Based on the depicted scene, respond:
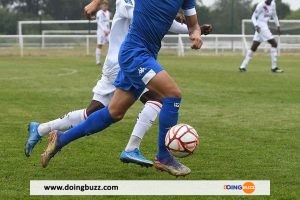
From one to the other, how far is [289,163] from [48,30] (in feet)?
126

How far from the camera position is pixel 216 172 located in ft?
21.7

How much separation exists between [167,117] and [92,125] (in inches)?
29.7

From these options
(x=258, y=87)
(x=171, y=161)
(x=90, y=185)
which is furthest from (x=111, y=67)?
(x=258, y=87)

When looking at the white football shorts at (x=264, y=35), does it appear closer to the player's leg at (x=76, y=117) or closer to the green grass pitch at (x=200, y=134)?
the green grass pitch at (x=200, y=134)

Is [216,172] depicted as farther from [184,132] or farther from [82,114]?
[82,114]

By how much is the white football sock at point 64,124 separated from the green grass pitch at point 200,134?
11.7 inches

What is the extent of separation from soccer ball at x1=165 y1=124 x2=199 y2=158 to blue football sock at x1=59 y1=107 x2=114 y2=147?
0.62 m

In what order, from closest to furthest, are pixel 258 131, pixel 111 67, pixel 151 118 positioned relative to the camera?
1. pixel 151 118
2. pixel 111 67
3. pixel 258 131

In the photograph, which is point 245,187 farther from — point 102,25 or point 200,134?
point 102,25

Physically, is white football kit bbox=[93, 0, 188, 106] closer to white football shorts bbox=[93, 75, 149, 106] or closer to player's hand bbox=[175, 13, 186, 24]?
white football shorts bbox=[93, 75, 149, 106]

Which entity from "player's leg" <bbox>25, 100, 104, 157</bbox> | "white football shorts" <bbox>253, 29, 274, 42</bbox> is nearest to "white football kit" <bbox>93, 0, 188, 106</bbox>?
"player's leg" <bbox>25, 100, 104, 157</bbox>

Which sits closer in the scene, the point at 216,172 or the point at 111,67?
the point at 216,172

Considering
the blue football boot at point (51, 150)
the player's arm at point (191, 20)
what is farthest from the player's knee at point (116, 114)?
the player's arm at point (191, 20)

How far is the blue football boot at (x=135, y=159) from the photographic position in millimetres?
6738
